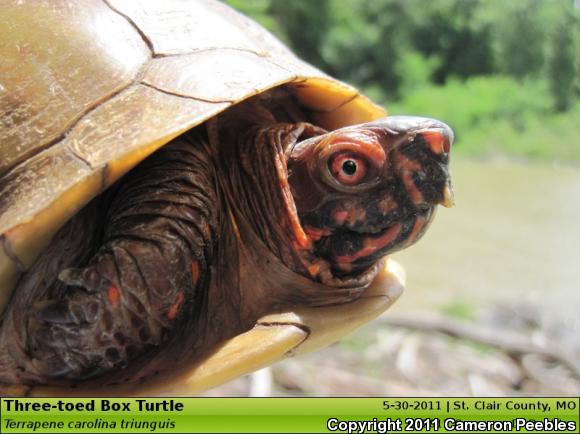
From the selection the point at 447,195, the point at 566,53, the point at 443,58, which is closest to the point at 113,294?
the point at 447,195

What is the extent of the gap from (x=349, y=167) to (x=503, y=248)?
4.40 m

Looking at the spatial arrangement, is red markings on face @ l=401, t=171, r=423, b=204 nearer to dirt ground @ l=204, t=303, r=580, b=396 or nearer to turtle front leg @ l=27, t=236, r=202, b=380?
turtle front leg @ l=27, t=236, r=202, b=380

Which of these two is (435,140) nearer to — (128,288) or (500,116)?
(128,288)

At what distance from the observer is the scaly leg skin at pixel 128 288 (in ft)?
2.59

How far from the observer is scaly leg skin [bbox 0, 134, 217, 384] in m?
0.79

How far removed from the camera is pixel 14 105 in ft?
2.93

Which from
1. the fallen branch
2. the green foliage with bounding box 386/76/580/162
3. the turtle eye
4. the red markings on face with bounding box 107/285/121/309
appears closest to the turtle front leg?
the red markings on face with bounding box 107/285/121/309

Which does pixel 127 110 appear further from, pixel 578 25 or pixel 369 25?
pixel 369 25

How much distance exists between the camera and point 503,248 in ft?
16.2

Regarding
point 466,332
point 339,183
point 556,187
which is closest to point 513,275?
point 466,332

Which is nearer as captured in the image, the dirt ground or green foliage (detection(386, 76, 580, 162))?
the dirt ground

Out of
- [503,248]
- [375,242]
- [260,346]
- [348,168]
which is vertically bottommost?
[503,248]

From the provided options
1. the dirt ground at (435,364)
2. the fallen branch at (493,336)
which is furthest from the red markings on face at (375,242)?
the fallen branch at (493,336)

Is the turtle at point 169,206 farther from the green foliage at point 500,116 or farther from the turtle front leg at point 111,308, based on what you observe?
the green foliage at point 500,116
